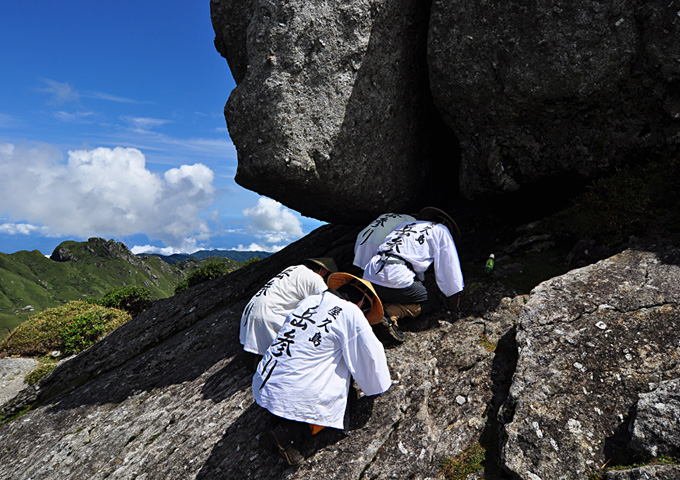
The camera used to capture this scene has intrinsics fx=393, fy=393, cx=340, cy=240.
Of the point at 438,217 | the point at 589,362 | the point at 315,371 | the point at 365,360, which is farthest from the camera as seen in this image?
the point at 438,217

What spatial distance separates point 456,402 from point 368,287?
2408 mm

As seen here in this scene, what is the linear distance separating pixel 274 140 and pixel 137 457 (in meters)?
6.93

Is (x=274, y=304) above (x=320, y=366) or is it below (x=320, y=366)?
above

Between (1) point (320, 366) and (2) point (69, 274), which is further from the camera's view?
(2) point (69, 274)

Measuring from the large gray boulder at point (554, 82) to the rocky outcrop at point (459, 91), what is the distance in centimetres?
2

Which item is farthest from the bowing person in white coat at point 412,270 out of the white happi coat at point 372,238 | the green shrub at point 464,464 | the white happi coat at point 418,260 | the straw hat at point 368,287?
the green shrub at point 464,464

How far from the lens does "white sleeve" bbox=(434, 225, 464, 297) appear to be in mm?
8172

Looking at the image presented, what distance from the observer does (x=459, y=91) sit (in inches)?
363

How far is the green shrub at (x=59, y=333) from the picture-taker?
655 inches

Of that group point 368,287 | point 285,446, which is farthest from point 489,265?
point 285,446

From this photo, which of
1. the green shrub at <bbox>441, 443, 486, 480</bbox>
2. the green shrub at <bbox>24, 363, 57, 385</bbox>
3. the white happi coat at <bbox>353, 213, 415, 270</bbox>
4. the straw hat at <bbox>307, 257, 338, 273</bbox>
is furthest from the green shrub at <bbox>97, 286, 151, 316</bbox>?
the green shrub at <bbox>441, 443, 486, 480</bbox>


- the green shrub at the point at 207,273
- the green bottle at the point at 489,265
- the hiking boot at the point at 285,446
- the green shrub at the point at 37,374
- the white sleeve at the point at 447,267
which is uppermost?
the green shrub at the point at 207,273

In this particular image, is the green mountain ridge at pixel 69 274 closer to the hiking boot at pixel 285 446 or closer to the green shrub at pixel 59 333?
the green shrub at pixel 59 333

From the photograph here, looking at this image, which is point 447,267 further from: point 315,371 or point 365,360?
point 315,371
